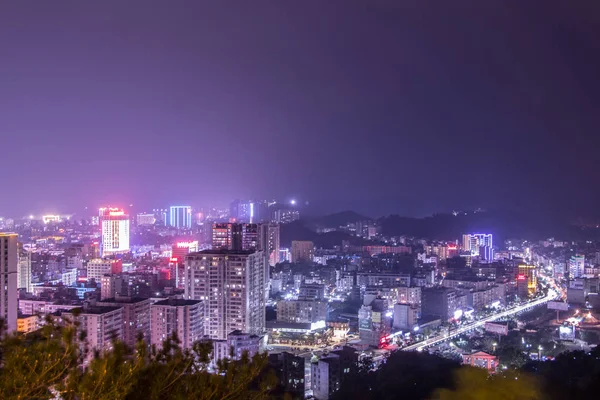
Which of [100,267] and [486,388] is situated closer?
[486,388]

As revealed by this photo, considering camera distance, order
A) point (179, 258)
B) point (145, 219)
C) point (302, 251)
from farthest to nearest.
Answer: point (145, 219), point (302, 251), point (179, 258)

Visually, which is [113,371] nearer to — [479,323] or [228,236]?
[479,323]

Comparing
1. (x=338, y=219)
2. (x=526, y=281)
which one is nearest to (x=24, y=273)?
(x=526, y=281)

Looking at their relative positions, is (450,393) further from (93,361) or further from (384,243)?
(384,243)

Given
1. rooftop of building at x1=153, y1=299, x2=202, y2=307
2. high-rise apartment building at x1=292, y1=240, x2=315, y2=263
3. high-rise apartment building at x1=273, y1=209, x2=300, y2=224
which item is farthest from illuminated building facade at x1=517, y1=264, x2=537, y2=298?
high-rise apartment building at x1=273, y1=209, x2=300, y2=224

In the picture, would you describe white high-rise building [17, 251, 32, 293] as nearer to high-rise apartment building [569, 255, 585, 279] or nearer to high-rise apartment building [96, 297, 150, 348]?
high-rise apartment building [96, 297, 150, 348]

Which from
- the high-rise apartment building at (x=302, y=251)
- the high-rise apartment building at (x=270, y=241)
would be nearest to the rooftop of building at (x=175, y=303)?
→ the high-rise apartment building at (x=270, y=241)
